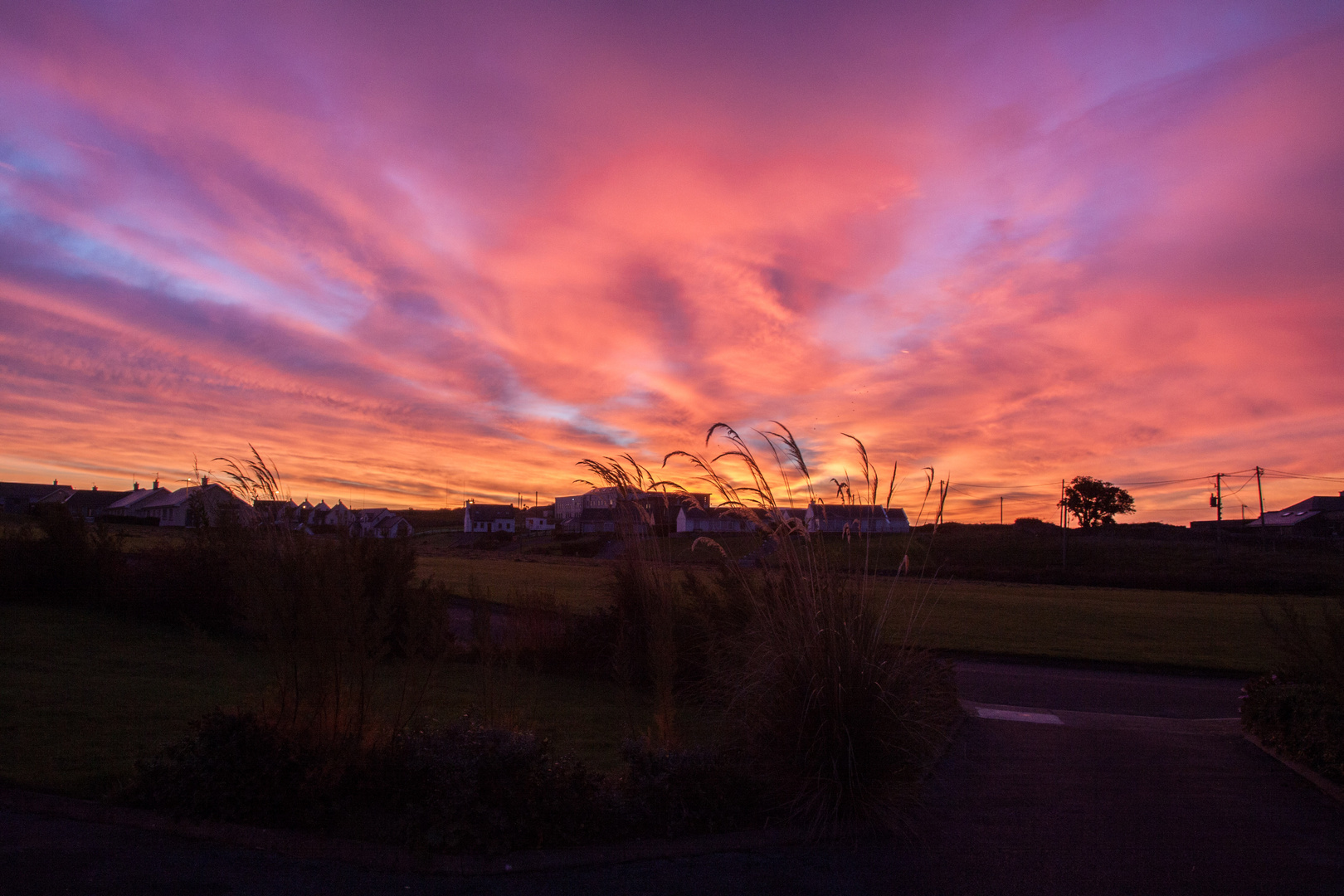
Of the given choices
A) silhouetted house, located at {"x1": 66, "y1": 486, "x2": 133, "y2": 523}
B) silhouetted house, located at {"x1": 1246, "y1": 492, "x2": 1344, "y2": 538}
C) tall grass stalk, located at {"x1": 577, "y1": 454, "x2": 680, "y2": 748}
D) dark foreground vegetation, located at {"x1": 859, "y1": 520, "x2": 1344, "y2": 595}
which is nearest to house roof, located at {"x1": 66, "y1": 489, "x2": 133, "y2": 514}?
silhouetted house, located at {"x1": 66, "y1": 486, "x2": 133, "y2": 523}

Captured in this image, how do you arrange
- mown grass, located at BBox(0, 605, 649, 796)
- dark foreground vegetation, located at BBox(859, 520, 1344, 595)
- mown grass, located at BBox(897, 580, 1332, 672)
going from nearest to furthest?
mown grass, located at BBox(0, 605, 649, 796)
mown grass, located at BBox(897, 580, 1332, 672)
dark foreground vegetation, located at BBox(859, 520, 1344, 595)

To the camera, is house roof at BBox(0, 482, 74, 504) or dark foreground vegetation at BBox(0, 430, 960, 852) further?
house roof at BBox(0, 482, 74, 504)

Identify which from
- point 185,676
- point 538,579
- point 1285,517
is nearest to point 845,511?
point 185,676

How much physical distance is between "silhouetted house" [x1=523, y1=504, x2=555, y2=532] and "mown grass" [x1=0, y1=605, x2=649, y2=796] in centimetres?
9140

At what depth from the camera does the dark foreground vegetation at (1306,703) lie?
5.86 m

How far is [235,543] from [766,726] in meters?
3.89

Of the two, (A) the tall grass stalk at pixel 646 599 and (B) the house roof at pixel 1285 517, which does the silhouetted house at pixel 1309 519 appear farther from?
(A) the tall grass stalk at pixel 646 599

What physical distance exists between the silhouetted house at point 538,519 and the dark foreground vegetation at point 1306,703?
319ft

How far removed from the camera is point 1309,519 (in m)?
72.0

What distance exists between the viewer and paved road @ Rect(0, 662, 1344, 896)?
3893 mm

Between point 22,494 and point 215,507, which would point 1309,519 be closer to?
point 215,507

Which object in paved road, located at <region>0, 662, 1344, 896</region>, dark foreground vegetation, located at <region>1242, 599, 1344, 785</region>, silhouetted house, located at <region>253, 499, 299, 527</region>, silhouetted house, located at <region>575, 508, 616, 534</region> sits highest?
silhouetted house, located at <region>575, 508, 616, 534</region>

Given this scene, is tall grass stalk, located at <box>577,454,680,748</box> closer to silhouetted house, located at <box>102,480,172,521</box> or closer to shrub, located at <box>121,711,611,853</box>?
shrub, located at <box>121,711,611,853</box>

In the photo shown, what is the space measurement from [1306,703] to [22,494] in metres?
115
